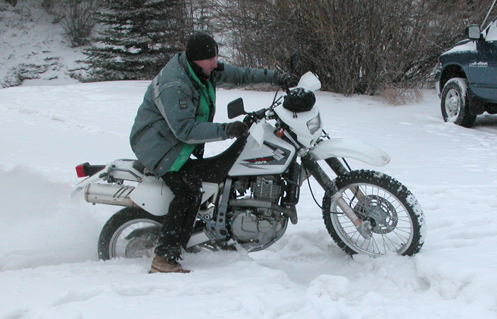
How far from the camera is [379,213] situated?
335 cm

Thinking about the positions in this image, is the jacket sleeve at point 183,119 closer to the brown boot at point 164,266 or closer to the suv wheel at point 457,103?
the brown boot at point 164,266

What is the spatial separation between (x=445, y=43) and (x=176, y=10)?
10.1 m

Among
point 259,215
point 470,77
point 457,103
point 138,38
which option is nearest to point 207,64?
point 259,215

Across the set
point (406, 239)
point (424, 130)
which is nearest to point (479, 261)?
point (406, 239)

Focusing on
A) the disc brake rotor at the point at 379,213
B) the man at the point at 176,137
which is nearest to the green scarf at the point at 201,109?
the man at the point at 176,137

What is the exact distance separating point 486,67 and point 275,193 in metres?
5.45

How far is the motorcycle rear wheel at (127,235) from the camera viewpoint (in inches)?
139

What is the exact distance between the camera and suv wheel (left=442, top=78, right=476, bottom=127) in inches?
300

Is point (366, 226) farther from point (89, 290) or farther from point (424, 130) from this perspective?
point (424, 130)

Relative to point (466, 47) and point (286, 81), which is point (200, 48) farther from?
point (466, 47)

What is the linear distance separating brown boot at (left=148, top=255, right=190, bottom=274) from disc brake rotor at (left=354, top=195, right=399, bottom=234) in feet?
4.57

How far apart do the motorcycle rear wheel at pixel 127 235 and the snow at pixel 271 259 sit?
0.10 m

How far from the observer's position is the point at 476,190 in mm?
4676

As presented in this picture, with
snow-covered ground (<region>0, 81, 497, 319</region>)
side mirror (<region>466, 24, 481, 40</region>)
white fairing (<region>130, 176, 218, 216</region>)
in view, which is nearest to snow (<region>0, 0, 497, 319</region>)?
snow-covered ground (<region>0, 81, 497, 319</region>)
